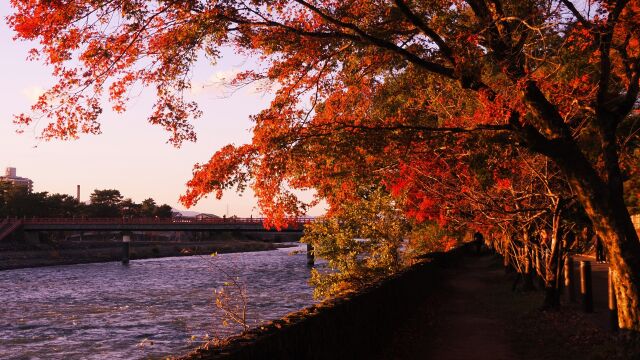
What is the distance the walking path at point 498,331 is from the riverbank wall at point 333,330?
52 centimetres

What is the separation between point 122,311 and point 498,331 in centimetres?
3058

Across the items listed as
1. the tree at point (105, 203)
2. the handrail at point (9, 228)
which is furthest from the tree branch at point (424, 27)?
the tree at point (105, 203)

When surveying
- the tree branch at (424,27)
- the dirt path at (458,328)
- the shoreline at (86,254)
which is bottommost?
the shoreline at (86,254)

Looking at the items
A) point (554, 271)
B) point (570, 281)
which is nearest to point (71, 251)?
point (570, 281)

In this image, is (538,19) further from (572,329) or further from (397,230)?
(397,230)

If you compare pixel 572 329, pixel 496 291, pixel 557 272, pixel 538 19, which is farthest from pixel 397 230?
pixel 538 19

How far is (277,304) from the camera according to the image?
42094mm

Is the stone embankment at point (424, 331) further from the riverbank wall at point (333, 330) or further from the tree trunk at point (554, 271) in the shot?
the tree trunk at point (554, 271)

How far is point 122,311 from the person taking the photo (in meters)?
41.4

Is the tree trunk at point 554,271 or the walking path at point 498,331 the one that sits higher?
the tree trunk at point 554,271

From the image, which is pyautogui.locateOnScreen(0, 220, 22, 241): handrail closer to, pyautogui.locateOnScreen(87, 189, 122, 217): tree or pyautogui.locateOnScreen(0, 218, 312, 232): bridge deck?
pyautogui.locateOnScreen(0, 218, 312, 232): bridge deck

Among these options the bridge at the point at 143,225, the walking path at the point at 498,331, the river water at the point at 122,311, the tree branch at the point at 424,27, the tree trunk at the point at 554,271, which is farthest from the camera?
the bridge at the point at 143,225

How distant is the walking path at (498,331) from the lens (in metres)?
13.2

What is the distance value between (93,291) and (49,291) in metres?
3.49
